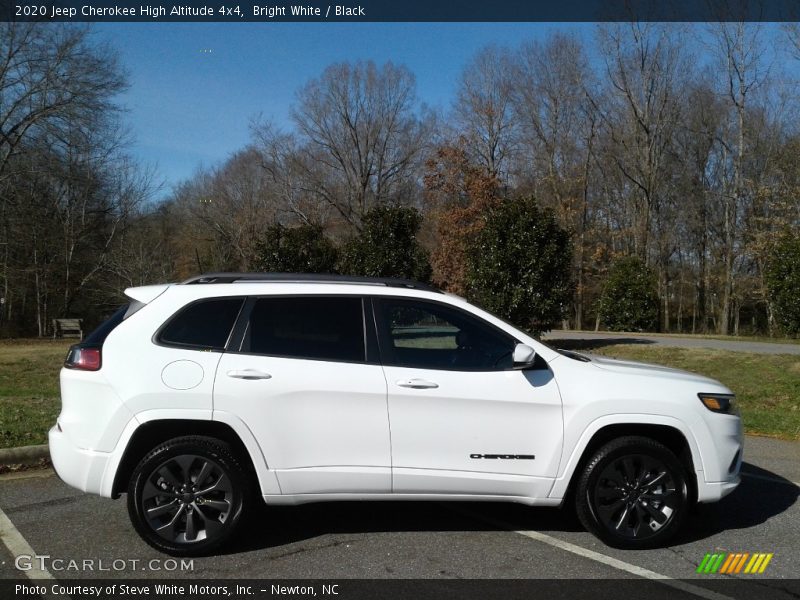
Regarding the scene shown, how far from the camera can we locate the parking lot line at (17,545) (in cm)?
412

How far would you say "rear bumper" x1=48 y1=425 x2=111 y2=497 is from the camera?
14.4 feet

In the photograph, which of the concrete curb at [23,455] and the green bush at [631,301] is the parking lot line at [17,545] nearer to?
the concrete curb at [23,455]

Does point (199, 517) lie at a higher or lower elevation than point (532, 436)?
lower

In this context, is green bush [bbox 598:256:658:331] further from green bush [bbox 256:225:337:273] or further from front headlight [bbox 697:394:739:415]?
front headlight [bbox 697:394:739:415]

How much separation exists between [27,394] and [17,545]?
767 centimetres

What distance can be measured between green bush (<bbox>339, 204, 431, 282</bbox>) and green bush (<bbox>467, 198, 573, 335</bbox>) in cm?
370

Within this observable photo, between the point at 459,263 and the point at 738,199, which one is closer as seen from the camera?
the point at 459,263

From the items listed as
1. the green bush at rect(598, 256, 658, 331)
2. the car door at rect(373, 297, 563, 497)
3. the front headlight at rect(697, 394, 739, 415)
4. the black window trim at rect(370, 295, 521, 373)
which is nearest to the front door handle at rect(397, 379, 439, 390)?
the car door at rect(373, 297, 563, 497)

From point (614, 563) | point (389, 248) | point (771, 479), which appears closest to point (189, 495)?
point (614, 563)

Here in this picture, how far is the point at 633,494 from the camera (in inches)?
184

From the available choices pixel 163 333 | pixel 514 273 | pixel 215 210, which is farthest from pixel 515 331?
pixel 215 210

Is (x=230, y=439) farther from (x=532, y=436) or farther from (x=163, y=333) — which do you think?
(x=532, y=436)

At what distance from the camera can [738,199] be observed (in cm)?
4125
